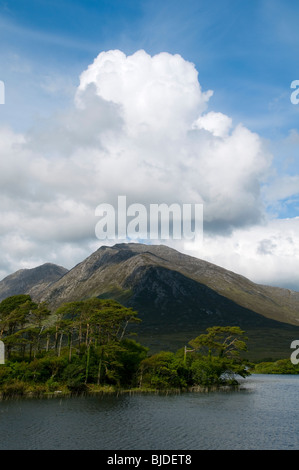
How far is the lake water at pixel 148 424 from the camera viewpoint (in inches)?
1651

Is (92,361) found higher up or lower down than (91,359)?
lower down

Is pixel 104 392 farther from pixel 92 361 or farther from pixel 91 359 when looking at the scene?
pixel 91 359

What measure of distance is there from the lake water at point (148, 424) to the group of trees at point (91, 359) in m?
9.36

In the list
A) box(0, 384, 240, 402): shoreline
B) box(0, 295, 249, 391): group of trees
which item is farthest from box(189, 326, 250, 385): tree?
box(0, 384, 240, 402): shoreline

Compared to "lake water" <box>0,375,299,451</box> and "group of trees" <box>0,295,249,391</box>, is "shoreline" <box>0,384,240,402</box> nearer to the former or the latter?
"group of trees" <box>0,295,249,391</box>

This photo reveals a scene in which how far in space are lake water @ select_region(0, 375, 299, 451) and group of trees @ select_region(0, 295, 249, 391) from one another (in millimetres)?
9365

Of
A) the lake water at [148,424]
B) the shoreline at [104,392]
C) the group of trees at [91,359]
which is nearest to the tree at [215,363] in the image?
the group of trees at [91,359]

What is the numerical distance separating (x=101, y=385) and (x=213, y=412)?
3462 centimetres

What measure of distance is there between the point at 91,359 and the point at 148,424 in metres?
40.4

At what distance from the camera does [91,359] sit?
3536 inches

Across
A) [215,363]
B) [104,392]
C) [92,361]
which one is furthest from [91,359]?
[215,363]
